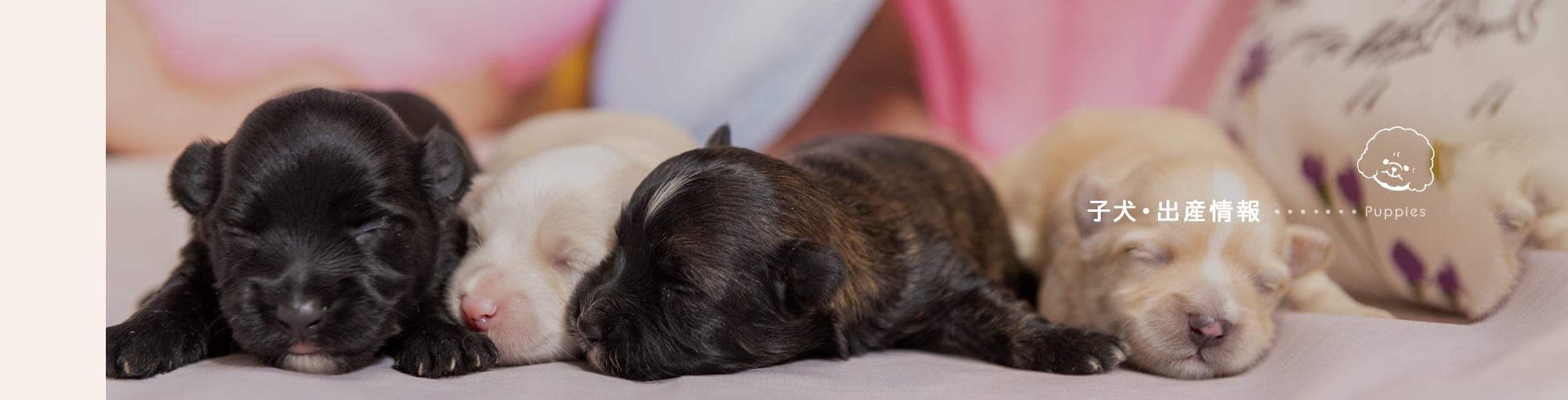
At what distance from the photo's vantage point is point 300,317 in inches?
66.0

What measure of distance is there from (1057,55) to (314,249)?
330 cm

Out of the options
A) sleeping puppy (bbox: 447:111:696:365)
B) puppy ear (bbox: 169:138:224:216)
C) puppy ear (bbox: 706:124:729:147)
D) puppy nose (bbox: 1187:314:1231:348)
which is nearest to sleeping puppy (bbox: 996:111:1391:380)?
puppy nose (bbox: 1187:314:1231:348)

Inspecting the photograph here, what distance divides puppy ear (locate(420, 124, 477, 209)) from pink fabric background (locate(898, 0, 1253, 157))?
8.39 ft

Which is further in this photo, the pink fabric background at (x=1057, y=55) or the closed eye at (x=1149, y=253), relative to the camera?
the pink fabric background at (x=1057, y=55)

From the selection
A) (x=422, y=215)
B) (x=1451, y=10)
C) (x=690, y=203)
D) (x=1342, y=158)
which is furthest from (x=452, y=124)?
(x=1451, y=10)

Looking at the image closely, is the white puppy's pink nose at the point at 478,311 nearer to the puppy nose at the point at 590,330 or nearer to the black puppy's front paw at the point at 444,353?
the black puppy's front paw at the point at 444,353

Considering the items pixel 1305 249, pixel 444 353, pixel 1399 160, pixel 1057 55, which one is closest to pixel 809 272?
pixel 444 353

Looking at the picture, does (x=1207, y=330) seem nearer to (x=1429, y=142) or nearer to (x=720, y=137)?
(x=1429, y=142)

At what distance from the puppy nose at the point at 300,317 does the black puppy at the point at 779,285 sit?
0.47m

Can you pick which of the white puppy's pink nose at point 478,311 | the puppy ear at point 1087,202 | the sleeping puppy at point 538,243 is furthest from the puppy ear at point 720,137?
the puppy ear at point 1087,202

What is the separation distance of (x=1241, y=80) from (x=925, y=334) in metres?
1.72

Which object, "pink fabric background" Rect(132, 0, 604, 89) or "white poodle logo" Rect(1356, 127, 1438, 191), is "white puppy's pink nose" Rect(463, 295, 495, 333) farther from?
"pink fabric background" Rect(132, 0, 604, 89)

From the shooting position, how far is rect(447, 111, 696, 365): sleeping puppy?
75.9 inches

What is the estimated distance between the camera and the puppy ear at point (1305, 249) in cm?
230
